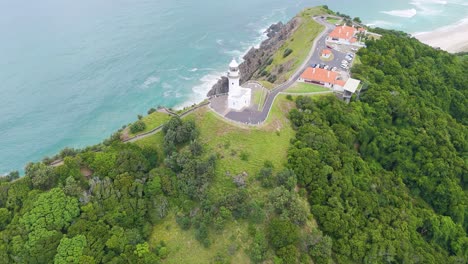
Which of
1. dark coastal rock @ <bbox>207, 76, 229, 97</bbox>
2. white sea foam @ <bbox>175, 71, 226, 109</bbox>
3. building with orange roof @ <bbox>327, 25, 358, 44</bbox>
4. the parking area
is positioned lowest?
white sea foam @ <bbox>175, 71, 226, 109</bbox>

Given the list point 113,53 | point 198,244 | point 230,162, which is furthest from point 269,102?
point 113,53

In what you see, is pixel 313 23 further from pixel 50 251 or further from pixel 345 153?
pixel 50 251

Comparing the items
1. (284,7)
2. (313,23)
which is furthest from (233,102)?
(284,7)

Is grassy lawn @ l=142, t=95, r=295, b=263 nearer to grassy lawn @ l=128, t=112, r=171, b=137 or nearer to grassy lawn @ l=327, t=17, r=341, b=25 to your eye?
grassy lawn @ l=128, t=112, r=171, b=137

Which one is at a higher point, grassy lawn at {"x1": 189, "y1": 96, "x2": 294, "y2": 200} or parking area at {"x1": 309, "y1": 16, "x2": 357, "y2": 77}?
parking area at {"x1": 309, "y1": 16, "x2": 357, "y2": 77}

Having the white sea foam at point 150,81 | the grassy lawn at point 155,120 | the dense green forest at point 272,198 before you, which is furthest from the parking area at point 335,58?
the white sea foam at point 150,81

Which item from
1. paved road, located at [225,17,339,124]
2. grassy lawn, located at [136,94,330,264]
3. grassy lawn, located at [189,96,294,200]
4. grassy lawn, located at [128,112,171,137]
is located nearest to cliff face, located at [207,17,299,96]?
paved road, located at [225,17,339,124]
